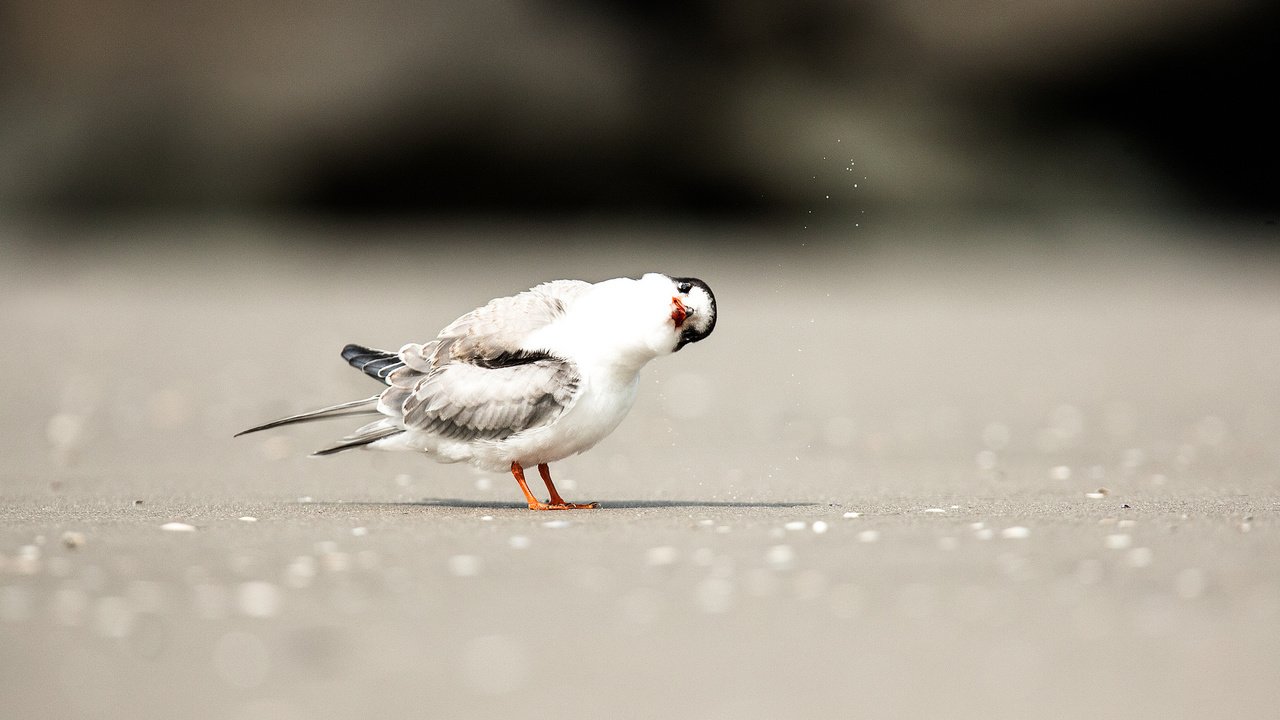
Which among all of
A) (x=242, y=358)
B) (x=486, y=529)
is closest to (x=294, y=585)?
(x=486, y=529)

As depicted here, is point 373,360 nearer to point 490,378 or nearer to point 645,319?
point 490,378

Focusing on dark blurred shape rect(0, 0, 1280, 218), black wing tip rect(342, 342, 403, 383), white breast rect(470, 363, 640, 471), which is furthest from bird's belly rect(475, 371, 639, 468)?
dark blurred shape rect(0, 0, 1280, 218)

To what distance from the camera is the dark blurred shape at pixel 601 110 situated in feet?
78.9

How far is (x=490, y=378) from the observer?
6.03 metres

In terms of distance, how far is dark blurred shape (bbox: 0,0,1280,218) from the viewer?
24.1 m

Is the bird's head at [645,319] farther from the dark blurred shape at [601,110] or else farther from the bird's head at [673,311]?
the dark blurred shape at [601,110]

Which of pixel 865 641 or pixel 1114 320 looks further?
pixel 1114 320

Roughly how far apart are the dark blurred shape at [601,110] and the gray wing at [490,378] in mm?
18086

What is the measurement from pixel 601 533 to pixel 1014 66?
66.5 feet

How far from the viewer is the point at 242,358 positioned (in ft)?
38.2

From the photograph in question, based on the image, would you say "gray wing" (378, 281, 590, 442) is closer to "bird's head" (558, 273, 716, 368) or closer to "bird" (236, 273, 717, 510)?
"bird" (236, 273, 717, 510)

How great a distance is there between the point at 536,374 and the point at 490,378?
0.21m

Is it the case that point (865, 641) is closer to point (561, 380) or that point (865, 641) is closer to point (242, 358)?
point (561, 380)

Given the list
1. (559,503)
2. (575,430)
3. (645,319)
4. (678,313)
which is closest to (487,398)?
(575,430)
